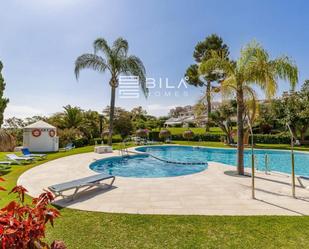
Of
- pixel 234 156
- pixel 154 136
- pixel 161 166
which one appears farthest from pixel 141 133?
pixel 161 166

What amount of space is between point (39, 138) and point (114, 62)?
9.84m

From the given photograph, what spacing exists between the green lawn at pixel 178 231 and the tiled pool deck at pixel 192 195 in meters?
0.40

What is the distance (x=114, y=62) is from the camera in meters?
16.8

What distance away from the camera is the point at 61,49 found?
14383mm

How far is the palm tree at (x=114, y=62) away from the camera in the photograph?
1653 cm

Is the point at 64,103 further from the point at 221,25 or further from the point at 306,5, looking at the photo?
the point at 306,5

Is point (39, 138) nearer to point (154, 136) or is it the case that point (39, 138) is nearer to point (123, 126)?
point (123, 126)

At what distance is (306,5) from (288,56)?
224 inches

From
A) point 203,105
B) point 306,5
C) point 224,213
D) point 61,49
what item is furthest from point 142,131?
point 224,213

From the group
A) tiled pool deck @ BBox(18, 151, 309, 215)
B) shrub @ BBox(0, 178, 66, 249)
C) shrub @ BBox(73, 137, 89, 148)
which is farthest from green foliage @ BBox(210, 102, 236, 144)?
shrub @ BBox(0, 178, 66, 249)

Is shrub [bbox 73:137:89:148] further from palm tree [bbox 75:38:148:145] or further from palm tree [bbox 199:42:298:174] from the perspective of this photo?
palm tree [bbox 199:42:298:174]

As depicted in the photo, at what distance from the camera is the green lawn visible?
379cm

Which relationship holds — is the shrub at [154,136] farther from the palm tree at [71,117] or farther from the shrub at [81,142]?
the palm tree at [71,117]

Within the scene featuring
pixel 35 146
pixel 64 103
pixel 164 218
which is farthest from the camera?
pixel 64 103
